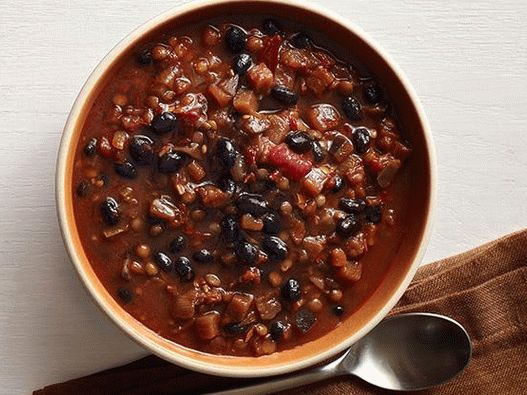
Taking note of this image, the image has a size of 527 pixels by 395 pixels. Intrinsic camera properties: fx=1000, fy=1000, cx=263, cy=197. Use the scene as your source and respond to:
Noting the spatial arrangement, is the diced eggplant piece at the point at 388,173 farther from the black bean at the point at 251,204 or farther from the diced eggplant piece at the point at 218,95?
the diced eggplant piece at the point at 218,95

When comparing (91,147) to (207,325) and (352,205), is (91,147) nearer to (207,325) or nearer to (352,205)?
(207,325)

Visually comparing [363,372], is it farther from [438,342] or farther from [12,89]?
[12,89]

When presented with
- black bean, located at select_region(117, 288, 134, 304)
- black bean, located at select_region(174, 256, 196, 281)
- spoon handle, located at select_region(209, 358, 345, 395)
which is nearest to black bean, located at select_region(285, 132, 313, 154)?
black bean, located at select_region(174, 256, 196, 281)

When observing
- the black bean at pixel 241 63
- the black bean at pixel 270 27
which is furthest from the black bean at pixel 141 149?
the black bean at pixel 270 27

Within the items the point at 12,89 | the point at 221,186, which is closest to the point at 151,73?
the point at 221,186

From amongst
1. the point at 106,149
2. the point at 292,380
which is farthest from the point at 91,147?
the point at 292,380

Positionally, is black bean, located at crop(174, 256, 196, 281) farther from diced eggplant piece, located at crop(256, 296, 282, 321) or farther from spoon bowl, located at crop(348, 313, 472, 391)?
spoon bowl, located at crop(348, 313, 472, 391)

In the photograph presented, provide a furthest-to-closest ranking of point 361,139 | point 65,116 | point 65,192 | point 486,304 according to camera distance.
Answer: point 486,304 → point 65,116 → point 361,139 → point 65,192
